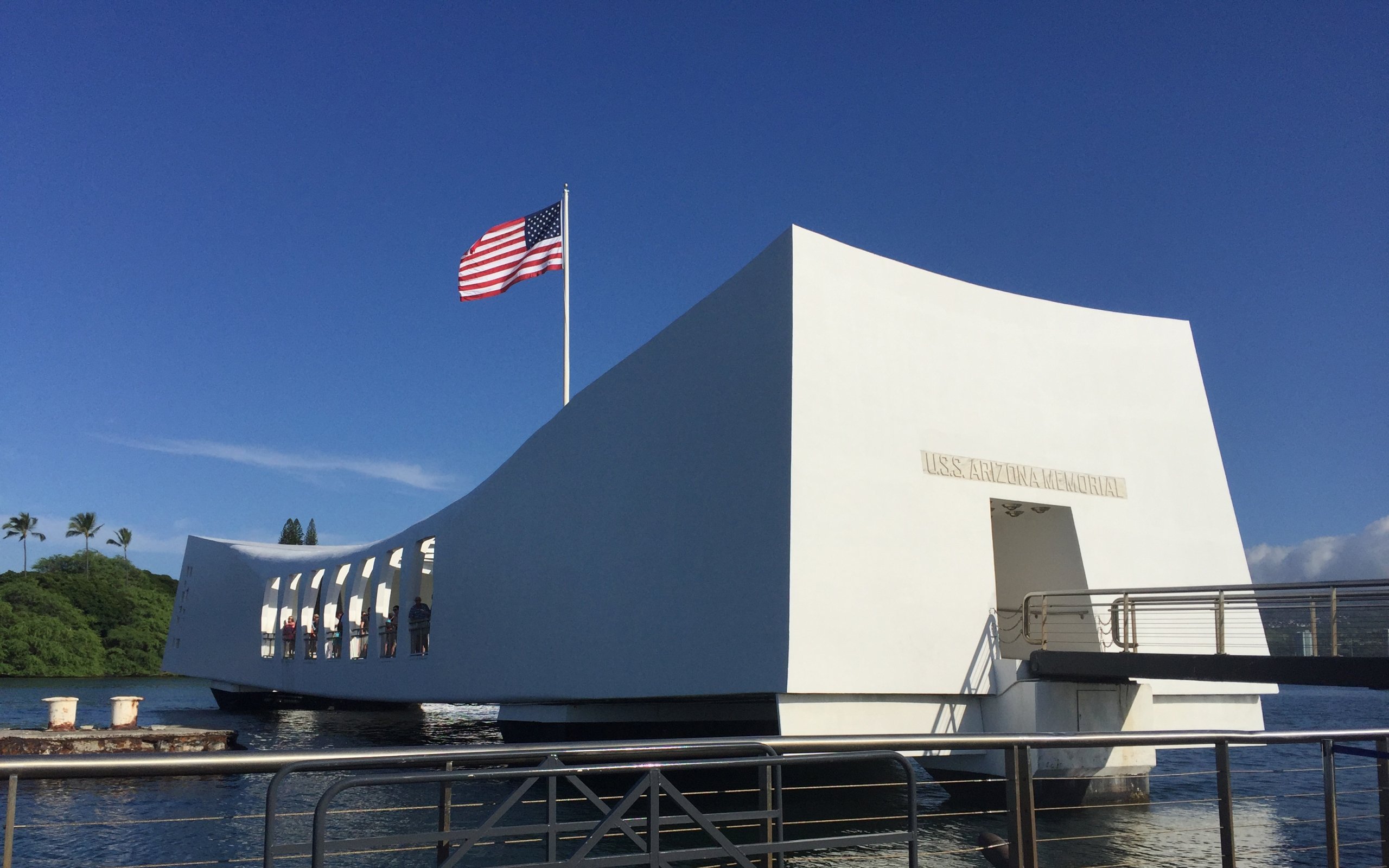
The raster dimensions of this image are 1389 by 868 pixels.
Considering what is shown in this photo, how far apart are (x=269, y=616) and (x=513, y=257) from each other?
1717 cm

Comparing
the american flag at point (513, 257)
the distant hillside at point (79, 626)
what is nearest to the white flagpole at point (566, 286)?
the american flag at point (513, 257)

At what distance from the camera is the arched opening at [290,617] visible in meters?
31.1

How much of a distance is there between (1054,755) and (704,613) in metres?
4.58

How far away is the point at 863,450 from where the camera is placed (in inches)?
520

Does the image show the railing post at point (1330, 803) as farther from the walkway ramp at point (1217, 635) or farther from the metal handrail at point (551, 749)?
the walkway ramp at point (1217, 635)

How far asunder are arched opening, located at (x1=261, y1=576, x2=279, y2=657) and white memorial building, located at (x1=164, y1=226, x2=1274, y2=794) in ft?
53.9

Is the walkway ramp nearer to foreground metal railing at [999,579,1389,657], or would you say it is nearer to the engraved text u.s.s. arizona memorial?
foreground metal railing at [999,579,1389,657]

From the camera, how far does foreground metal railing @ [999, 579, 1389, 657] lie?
424 inches

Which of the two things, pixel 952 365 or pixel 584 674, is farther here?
pixel 584 674

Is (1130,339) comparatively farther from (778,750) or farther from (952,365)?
(778,750)

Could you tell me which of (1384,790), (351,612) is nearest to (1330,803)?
(1384,790)

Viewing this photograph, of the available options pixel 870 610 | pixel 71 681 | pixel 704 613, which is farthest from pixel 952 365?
pixel 71 681

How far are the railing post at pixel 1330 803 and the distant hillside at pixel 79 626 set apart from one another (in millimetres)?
62074

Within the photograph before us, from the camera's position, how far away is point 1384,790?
501 centimetres
